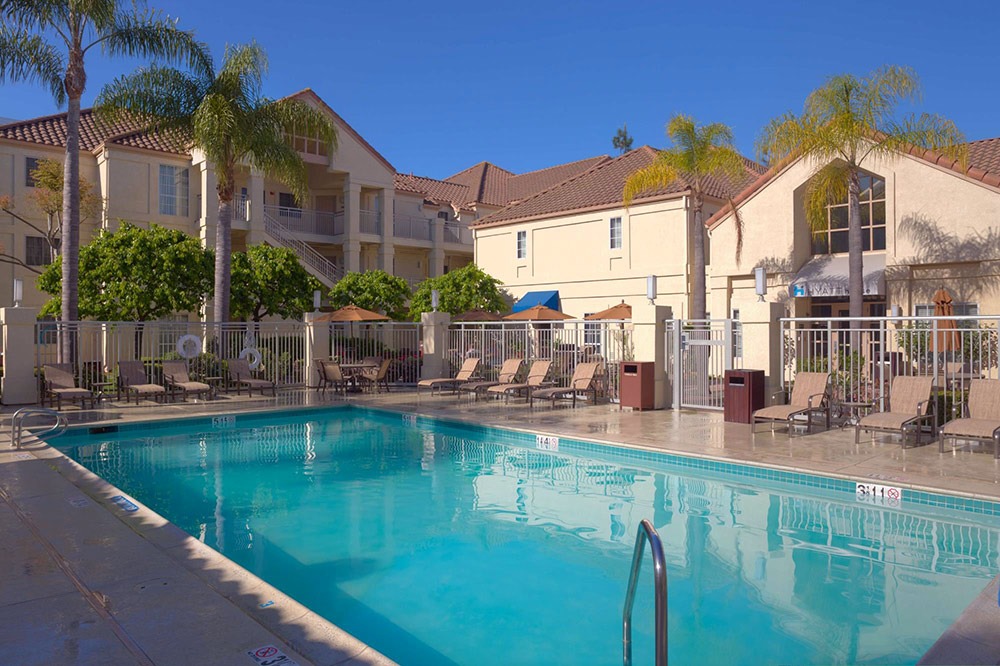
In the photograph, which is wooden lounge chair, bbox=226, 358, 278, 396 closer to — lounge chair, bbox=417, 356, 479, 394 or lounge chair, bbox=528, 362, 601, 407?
lounge chair, bbox=417, 356, 479, 394

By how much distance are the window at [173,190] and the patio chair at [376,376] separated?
1364 centimetres

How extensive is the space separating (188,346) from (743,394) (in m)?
13.3

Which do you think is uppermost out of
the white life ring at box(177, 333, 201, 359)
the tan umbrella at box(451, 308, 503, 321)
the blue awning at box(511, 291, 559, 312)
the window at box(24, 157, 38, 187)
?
the window at box(24, 157, 38, 187)

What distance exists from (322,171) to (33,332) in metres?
18.0

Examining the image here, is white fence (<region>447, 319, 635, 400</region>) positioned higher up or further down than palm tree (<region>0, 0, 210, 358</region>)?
→ further down

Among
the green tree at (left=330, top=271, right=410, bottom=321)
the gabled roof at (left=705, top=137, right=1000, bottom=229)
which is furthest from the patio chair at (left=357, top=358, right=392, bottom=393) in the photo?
the gabled roof at (left=705, top=137, right=1000, bottom=229)

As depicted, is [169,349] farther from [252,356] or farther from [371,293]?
[371,293]

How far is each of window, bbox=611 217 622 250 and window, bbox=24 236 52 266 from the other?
2154 centimetres

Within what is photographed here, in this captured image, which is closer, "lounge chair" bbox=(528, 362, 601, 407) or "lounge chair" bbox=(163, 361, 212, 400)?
"lounge chair" bbox=(528, 362, 601, 407)

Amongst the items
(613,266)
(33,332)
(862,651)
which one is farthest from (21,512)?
(613,266)

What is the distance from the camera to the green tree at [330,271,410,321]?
25359mm

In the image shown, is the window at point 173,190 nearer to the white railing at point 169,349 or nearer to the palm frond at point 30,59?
the white railing at point 169,349

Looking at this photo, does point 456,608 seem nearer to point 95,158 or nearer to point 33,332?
point 33,332

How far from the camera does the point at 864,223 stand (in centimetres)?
2264
